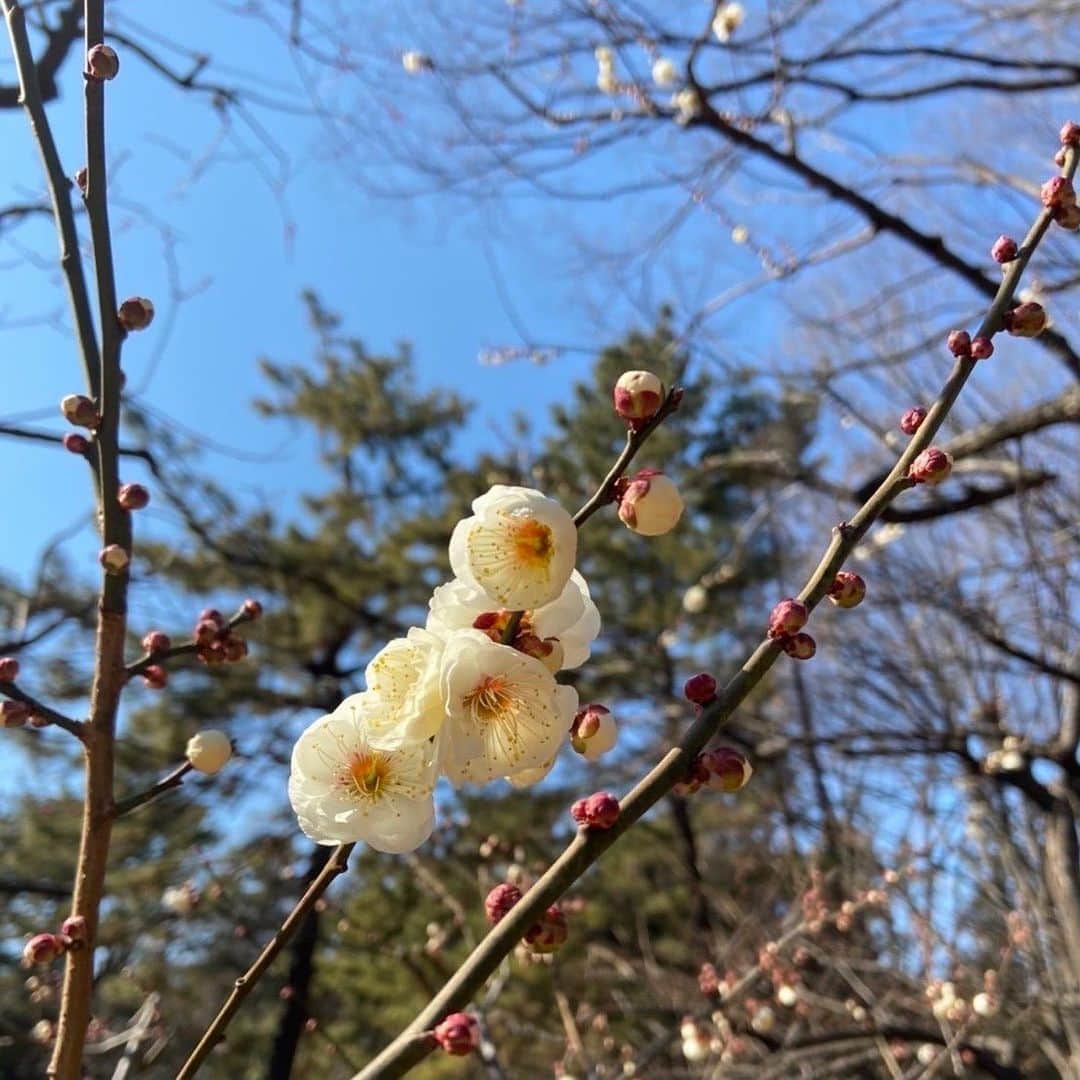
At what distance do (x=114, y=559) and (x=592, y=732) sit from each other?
478 mm

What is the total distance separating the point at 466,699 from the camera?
2.26 ft

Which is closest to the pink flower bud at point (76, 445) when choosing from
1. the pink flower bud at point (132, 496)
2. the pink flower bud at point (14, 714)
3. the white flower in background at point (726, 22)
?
the pink flower bud at point (132, 496)

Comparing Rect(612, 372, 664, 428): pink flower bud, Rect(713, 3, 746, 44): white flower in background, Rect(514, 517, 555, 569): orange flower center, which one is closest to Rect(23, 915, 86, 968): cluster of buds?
Rect(514, 517, 555, 569): orange flower center

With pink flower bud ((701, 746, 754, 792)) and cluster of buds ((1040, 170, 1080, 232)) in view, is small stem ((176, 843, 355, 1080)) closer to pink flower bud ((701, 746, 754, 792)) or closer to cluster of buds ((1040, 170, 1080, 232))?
pink flower bud ((701, 746, 754, 792))

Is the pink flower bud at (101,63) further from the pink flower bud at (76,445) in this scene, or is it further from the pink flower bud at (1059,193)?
the pink flower bud at (1059,193)

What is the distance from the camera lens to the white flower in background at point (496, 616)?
0.72 m

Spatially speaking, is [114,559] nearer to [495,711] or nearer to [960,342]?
[495,711]

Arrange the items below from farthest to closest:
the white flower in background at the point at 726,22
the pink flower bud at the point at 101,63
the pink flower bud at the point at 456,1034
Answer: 1. the white flower in background at the point at 726,22
2. the pink flower bud at the point at 101,63
3. the pink flower bud at the point at 456,1034

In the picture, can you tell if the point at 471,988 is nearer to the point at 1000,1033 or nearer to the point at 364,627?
the point at 1000,1033

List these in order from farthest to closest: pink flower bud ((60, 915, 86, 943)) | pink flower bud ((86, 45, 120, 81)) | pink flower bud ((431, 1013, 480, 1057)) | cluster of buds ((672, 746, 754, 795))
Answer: pink flower bud ((86, 45, 120, 81)) → pink flower bud ((60, 915, 86, 943)) → cluster of buds ((672, 746, 754, 795)) → pink flower bud ((431, 1013, 480, 1057))

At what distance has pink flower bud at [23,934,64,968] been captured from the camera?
812mm

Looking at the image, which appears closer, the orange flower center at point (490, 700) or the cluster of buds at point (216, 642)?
the orange flower center at point (490, 700)

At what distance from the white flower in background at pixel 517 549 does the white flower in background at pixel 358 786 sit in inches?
5.0

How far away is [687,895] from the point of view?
7559 millimetres
